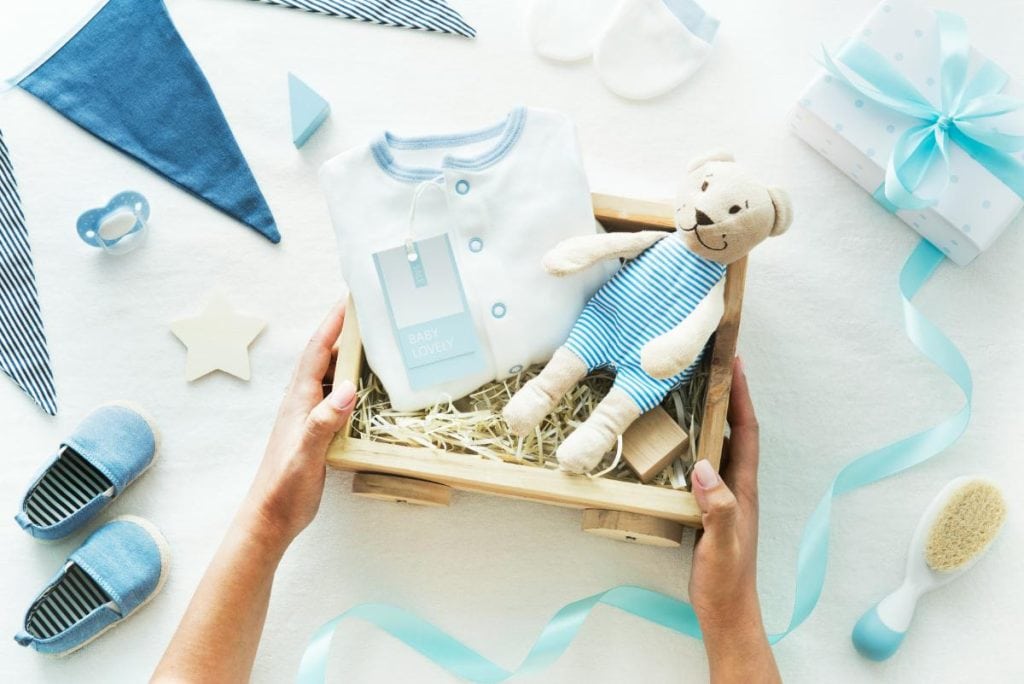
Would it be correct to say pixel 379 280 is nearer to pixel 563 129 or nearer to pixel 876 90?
pixel 563 129

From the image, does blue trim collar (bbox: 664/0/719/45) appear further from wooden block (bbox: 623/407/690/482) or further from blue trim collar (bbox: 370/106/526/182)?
wooden block (bbox: 623/407/690/482)

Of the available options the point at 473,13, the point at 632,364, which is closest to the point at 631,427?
the point at 632,364

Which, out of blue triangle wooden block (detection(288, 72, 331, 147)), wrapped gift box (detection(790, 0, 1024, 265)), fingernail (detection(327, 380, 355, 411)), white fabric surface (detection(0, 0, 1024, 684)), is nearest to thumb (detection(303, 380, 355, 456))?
fingernail (detection(327, 380, 355, 411))

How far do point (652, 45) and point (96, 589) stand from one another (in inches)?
49.1

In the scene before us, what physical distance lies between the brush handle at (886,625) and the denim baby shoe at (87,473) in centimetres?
115

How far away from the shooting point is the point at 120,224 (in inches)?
62.2

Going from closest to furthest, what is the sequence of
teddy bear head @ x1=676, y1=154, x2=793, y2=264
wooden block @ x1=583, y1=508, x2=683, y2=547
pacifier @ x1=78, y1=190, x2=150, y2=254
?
teddy bear head @ x1=676, y1=154, x2=793, y2=264
wooden block @ x1=583, y1=508, x2=683, y2=547
pacifier @ x1=78, y1=190, x2=150, y2=254

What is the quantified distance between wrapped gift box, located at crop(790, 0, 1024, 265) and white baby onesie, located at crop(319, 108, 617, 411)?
18.1 inches

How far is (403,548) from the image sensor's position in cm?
151

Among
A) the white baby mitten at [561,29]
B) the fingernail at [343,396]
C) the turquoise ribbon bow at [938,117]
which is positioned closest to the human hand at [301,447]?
the fingernail at [343,396]

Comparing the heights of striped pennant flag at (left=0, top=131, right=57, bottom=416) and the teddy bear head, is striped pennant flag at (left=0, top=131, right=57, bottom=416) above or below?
below

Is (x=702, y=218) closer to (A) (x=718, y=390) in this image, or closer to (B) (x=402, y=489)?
(A) (x=718, y=390)

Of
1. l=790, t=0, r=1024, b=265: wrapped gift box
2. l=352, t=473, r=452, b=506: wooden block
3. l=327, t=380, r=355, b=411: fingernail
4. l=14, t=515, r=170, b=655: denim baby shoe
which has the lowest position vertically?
l=14, t=515, r=170, b=655: denim baby shoe

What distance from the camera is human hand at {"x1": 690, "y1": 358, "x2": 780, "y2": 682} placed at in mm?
1225
